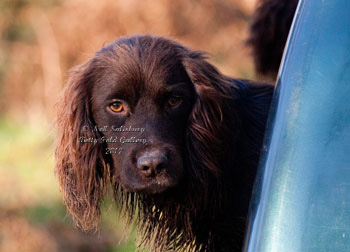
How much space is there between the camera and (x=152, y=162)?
9.47ft

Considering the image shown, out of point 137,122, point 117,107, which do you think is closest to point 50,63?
point 117,107

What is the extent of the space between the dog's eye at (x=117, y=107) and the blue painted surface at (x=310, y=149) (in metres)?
1.22

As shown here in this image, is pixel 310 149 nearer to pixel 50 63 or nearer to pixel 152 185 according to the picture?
pixel 152 185

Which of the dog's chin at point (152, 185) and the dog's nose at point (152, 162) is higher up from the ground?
the dog's nose at point (152, 162)

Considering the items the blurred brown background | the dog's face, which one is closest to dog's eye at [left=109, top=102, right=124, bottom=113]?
the dog's face

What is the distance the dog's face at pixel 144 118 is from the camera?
116 inches

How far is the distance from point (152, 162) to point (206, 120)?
0.49 m

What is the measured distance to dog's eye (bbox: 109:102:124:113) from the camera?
123 inches

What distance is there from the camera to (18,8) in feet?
49.7

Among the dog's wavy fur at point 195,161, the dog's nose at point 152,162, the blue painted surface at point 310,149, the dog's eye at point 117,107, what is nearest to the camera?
the blue painted surface at point 310,149

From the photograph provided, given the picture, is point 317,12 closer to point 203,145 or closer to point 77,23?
point 203,145

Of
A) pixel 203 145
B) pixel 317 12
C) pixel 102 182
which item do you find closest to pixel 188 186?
pixel 203 145

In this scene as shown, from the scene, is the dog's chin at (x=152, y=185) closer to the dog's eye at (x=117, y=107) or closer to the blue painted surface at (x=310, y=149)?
the dog's eye at (x=117, y=107)

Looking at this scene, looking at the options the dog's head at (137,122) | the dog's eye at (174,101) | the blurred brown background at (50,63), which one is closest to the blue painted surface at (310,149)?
the dog's head at (137,122)
